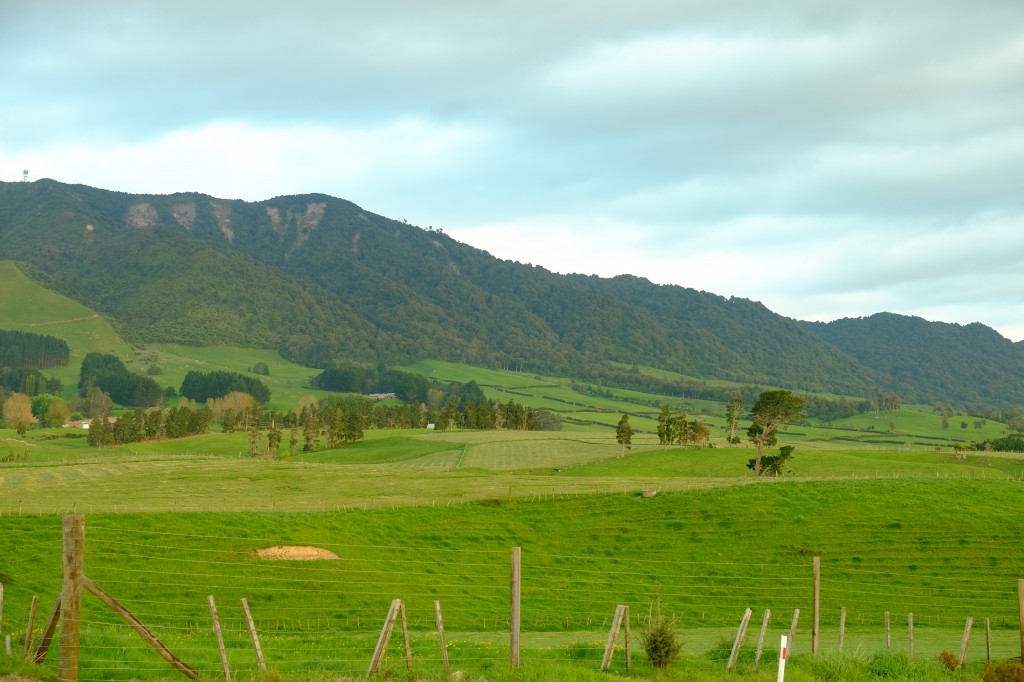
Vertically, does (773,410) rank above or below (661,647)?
above

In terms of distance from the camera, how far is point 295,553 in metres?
45.3

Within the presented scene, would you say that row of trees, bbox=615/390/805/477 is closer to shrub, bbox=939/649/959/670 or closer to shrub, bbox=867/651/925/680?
shrub, bbox=939/649/959/670

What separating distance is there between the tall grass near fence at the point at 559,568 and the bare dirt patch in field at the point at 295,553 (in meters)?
0.40

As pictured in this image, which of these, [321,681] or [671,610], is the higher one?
[321,681]

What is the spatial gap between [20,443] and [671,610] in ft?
409

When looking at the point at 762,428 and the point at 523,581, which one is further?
the point at 762,428

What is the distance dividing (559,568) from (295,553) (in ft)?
43.0

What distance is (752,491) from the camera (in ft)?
216

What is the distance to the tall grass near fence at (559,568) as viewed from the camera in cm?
3409

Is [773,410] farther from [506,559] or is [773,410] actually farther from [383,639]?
[383,639]

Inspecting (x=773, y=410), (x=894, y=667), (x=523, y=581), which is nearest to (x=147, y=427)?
(x=773, y=410)

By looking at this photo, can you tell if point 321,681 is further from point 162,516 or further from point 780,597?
point 162,516

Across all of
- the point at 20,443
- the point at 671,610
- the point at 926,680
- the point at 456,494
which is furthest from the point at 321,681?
the point at 20,443

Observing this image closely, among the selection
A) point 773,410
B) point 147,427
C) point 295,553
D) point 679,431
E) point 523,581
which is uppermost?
point 773,410
